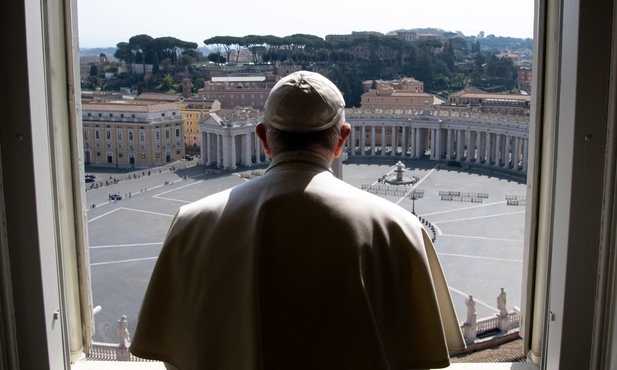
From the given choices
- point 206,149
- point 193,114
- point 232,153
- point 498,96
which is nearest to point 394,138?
point 498,96

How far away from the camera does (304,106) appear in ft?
2.93

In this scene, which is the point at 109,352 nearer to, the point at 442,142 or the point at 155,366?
the point at 155,366

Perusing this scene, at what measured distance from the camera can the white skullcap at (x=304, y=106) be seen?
0.89 metres

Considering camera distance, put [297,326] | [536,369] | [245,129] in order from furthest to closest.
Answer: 1. [245,129]
2. [536,369]
3. [297,326]

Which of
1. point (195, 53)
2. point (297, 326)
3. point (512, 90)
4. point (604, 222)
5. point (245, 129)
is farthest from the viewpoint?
point (195, 53)

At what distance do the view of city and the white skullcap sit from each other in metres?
6.84

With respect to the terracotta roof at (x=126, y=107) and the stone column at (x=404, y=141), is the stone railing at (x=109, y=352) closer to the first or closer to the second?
the terracotta roof at (x=126, y=107)

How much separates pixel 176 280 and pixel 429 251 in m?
0.34

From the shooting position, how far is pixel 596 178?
115cm

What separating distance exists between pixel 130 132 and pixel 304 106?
2295 cm

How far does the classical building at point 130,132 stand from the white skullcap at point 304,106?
882 inches

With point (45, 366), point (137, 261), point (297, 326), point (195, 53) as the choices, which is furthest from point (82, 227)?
point (195, 53)

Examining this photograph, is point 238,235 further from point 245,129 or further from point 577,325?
point 245,129

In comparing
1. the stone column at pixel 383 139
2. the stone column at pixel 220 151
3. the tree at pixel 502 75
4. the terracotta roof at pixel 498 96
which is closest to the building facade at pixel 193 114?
the stone column at pixel 220 151
